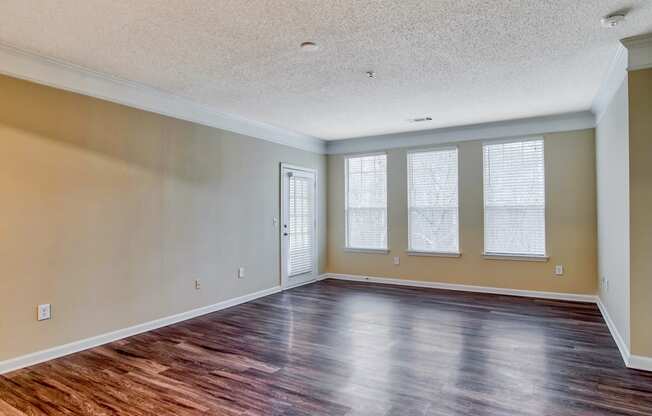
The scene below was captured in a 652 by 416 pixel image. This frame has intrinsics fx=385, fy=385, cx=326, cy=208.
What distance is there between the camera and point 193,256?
453cm

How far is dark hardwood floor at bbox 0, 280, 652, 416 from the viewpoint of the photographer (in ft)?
7.97

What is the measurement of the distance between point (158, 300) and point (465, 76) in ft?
12.7

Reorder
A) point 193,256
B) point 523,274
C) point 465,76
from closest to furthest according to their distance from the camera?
point 465,76 → point 193,256 → point 523,274

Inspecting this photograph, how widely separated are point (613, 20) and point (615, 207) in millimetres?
1754

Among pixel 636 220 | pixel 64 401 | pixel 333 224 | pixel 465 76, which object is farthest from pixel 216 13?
pixel 333 224

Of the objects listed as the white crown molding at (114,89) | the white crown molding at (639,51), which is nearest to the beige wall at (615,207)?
the white crown molding at (639,51)

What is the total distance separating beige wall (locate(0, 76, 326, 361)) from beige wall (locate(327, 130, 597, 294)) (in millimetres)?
2112

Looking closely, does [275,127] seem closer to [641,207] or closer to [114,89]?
[114,89]

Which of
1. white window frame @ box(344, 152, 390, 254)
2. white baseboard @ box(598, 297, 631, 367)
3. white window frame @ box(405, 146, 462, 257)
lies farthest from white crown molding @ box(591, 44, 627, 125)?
white window frame @ box(344, 152, 390, 254)

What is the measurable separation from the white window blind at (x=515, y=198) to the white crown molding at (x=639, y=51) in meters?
2.50

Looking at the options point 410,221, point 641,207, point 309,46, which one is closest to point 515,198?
point 410,221

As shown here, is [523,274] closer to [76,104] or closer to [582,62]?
[582,62]

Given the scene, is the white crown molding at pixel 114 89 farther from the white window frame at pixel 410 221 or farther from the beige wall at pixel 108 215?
the white window frame at pixel 410 221

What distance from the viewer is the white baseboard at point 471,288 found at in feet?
17.0
